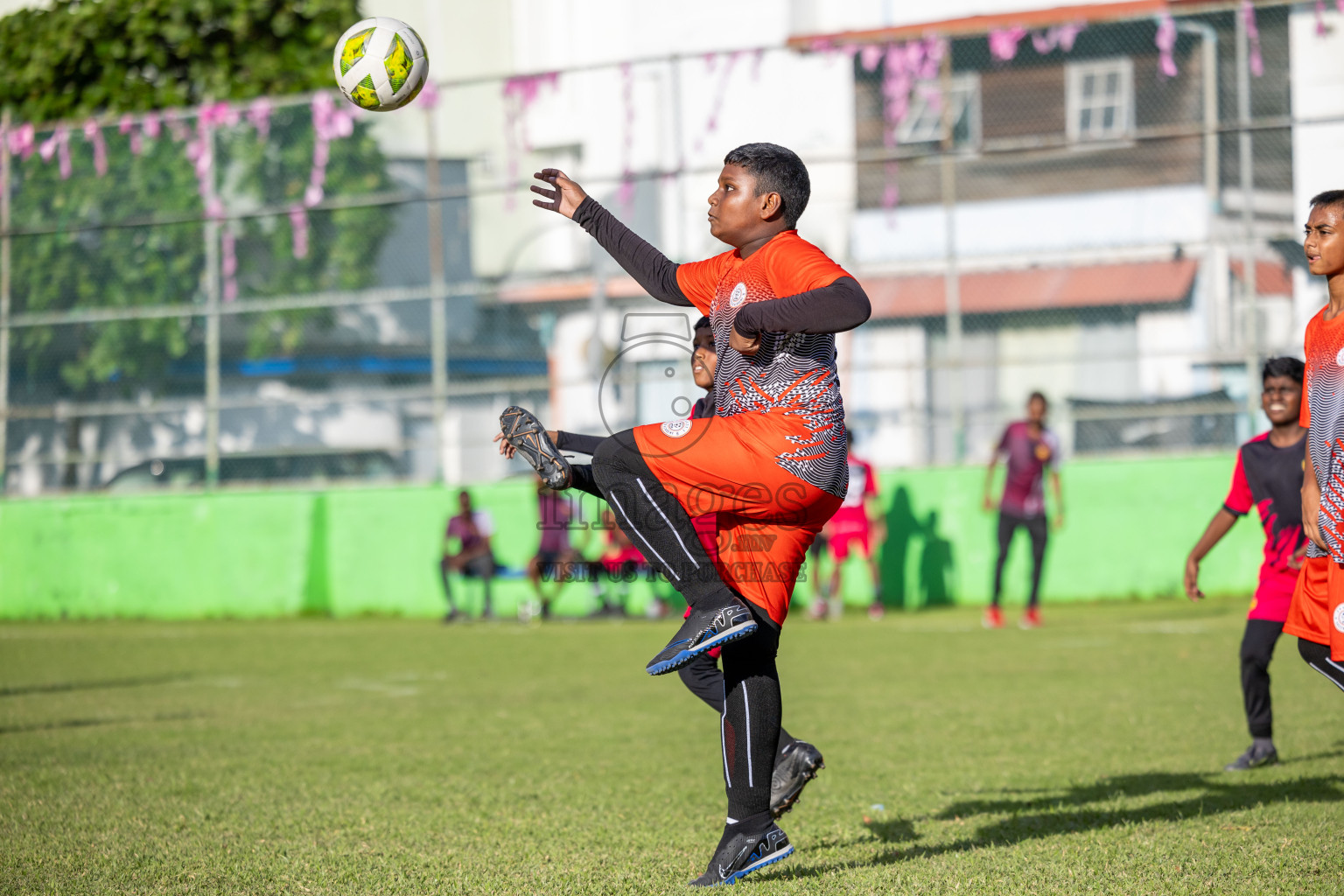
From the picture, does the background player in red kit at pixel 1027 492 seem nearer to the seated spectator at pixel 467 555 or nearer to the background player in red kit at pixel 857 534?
the background player in red kit at pixel 857 534

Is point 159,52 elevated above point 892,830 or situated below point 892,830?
above

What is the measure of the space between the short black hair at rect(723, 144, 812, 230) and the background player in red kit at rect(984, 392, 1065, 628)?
31.4 ft

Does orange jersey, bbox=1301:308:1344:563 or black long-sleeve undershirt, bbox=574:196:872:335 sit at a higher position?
black long-sleeve undershirt, bbox=574:196:872:335

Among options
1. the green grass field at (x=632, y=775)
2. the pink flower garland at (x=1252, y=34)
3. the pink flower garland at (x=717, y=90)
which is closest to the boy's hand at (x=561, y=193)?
the green grass field at (x=632, y=775)

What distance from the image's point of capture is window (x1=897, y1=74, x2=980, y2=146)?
15.8m

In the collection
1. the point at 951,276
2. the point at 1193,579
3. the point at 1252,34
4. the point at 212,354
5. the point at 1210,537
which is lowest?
the point at 1193,579

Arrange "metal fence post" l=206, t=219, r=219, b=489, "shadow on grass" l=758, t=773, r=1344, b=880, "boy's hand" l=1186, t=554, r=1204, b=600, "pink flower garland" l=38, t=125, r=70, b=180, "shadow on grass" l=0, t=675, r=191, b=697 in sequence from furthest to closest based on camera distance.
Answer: "pink flower garland" l=38, t=125, r=70, b=180, "metal fence post" l=206, t=219, r=219, b=489, "shadow on grass" l=0, t=675, r=191, b=697, "boy's hand" l=1186, t=554, r=1204, b=600, "shadow on grass" l=758, t=773, r=1344, b=880

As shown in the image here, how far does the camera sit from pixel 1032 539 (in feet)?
44.4

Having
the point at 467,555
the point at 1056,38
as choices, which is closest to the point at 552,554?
the point at 467,555

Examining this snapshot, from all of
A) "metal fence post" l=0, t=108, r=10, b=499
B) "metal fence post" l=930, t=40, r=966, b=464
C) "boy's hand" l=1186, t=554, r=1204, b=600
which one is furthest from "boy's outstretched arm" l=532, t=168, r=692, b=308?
"metal fence post" l=0, t=108, r=10, b=499

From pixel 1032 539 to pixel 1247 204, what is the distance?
4.52 m

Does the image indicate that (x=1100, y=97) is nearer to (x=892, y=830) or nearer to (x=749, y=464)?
(x=892, y=830)

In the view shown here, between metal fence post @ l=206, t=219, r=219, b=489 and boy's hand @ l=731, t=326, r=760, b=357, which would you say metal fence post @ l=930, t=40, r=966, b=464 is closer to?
metal fence post @ l=206, t=219, r=219, b=489

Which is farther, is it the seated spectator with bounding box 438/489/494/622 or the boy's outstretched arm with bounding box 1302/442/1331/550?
the seated spectator with bounding box 438/489/494/622
